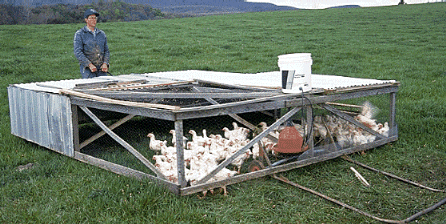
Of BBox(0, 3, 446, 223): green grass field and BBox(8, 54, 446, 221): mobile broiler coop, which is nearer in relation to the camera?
BBox(0, 3, 446, 223): green grass field

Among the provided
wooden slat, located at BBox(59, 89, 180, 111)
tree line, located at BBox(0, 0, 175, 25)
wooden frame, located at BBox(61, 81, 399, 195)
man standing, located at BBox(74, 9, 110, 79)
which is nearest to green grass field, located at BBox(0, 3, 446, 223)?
wooden frame, located at BBox(61, 81, 399, 195)

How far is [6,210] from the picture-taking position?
4367 millimetres

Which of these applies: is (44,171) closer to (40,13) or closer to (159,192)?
(159,192)

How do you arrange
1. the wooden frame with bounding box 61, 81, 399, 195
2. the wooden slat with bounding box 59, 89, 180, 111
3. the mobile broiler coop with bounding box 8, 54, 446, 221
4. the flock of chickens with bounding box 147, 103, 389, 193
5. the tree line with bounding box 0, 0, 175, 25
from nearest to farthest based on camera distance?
the wooden frame with bounding box 61, 81, 399, 195 → the wooden slat with bounding box 59, 89, 180, 111 → the mobile broiler coop with bounding box 8, 54, 446, 221 → the flock of chickens with bounding box 147, 103, 389, 193 → the tree line with bounding box 0, 0, 175, 25

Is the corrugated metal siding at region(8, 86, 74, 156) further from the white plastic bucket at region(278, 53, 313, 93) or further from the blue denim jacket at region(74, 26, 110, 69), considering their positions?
the white plastic bucket at region(278, 53, 313, 93)

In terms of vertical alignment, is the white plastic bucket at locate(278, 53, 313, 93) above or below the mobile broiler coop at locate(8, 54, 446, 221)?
above

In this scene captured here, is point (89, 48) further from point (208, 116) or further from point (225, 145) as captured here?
point (208, 116)

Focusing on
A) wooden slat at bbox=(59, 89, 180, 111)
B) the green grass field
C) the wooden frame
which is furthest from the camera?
wooden slat at bbox=(59, 89, 180, 111)

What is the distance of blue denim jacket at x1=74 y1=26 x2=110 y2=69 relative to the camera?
8.18 meters

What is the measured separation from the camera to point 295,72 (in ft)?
18.4

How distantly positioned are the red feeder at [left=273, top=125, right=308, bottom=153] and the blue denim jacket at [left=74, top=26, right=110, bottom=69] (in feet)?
14.0

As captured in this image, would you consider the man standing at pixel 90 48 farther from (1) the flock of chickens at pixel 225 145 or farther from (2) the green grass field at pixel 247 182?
(1) the flock of chickens at pixel 225 145

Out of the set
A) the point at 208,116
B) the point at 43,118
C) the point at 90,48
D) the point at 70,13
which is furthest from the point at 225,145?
the point at 70,13

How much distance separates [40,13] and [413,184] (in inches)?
1137
